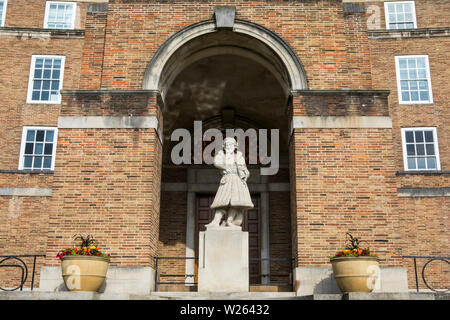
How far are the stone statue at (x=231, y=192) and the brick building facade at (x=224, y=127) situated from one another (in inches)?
50.6

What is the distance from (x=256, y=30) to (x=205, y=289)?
6645mm

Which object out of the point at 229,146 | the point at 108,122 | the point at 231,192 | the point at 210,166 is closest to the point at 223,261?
the point at 231,192

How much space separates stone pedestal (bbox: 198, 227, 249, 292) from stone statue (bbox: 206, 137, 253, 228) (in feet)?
1.06

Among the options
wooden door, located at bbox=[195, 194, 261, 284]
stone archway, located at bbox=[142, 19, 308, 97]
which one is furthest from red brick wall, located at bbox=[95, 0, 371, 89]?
wooden door, located at bbox=[195, 194, 261, 284]

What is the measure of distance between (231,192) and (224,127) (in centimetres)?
680

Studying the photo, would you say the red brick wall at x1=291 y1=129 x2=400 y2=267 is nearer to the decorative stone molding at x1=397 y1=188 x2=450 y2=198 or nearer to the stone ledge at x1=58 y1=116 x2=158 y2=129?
the stone ledge at x1=58 y1=116 x2=158 y2=129

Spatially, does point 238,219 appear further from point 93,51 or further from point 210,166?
point 210,166

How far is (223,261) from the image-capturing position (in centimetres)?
1067

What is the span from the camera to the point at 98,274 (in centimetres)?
963

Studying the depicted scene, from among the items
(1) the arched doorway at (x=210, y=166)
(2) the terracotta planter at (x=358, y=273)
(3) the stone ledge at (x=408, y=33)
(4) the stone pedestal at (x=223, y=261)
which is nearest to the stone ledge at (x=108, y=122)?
(4) the stone pedestal at (x=223, y=261)

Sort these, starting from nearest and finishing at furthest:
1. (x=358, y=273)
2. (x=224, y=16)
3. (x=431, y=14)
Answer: (x=358, y=273), (x=224, y=16), (x=431, y=14)

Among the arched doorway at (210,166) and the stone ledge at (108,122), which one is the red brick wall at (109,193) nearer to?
the stone ledge at (108,122)

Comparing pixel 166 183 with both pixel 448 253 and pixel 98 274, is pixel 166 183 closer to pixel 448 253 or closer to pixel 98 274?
pixel 98 274

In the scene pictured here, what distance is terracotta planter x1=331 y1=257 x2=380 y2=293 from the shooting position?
9125 mm
